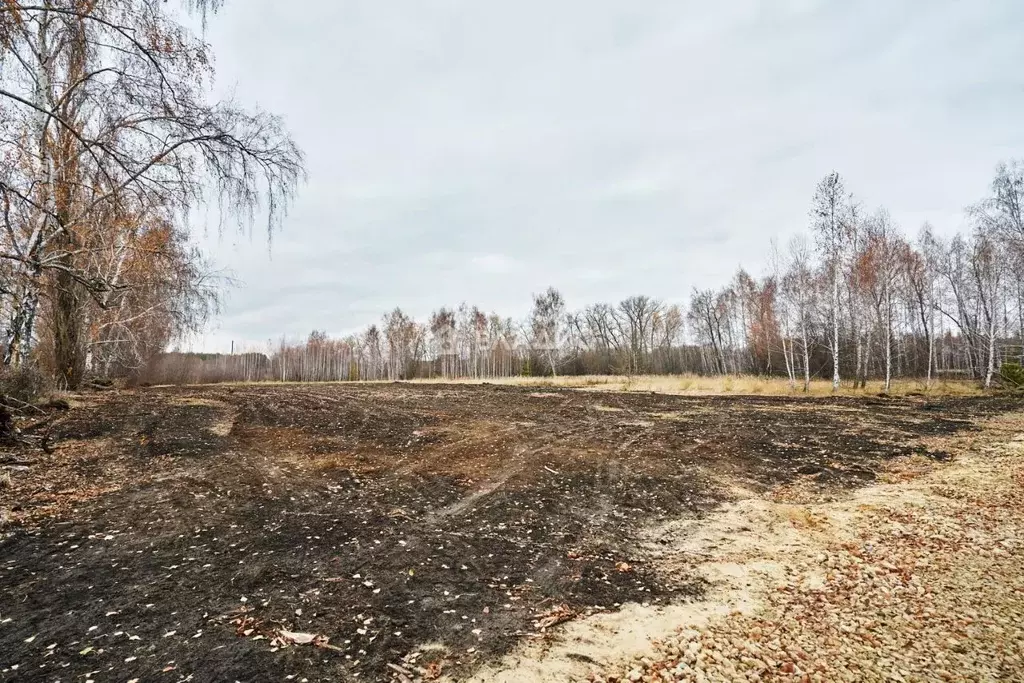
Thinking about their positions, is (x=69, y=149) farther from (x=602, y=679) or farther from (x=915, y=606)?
(x=915, y=606)

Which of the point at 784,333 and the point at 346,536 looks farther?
the point at 784,333

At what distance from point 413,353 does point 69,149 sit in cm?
5782

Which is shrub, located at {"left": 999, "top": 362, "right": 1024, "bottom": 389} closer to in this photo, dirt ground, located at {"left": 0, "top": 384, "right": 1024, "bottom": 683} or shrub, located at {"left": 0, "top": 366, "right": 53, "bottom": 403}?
dirt ground, located at {"left": 0, "top": 384, "right": 1024, "bottom": 683}

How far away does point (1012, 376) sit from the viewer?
2311 centimetres

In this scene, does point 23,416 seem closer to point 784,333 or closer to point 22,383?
point 22,383

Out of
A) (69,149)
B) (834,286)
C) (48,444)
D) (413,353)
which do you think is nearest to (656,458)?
(48,444)

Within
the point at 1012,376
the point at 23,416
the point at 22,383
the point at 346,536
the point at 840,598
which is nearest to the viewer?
the point at 840,598

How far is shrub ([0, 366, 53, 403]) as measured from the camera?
31.7 feet

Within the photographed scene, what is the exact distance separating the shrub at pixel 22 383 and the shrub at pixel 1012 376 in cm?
→ 3594

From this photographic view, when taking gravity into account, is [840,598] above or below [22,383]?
below

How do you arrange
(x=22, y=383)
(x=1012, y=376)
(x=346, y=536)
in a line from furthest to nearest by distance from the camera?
(x=1012, y=376), (x=22, y=383), (x=346, y=536)

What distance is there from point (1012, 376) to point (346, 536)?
31.5 meters

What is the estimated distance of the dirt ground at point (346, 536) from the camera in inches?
134

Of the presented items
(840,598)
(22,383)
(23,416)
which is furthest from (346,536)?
(22,383)
